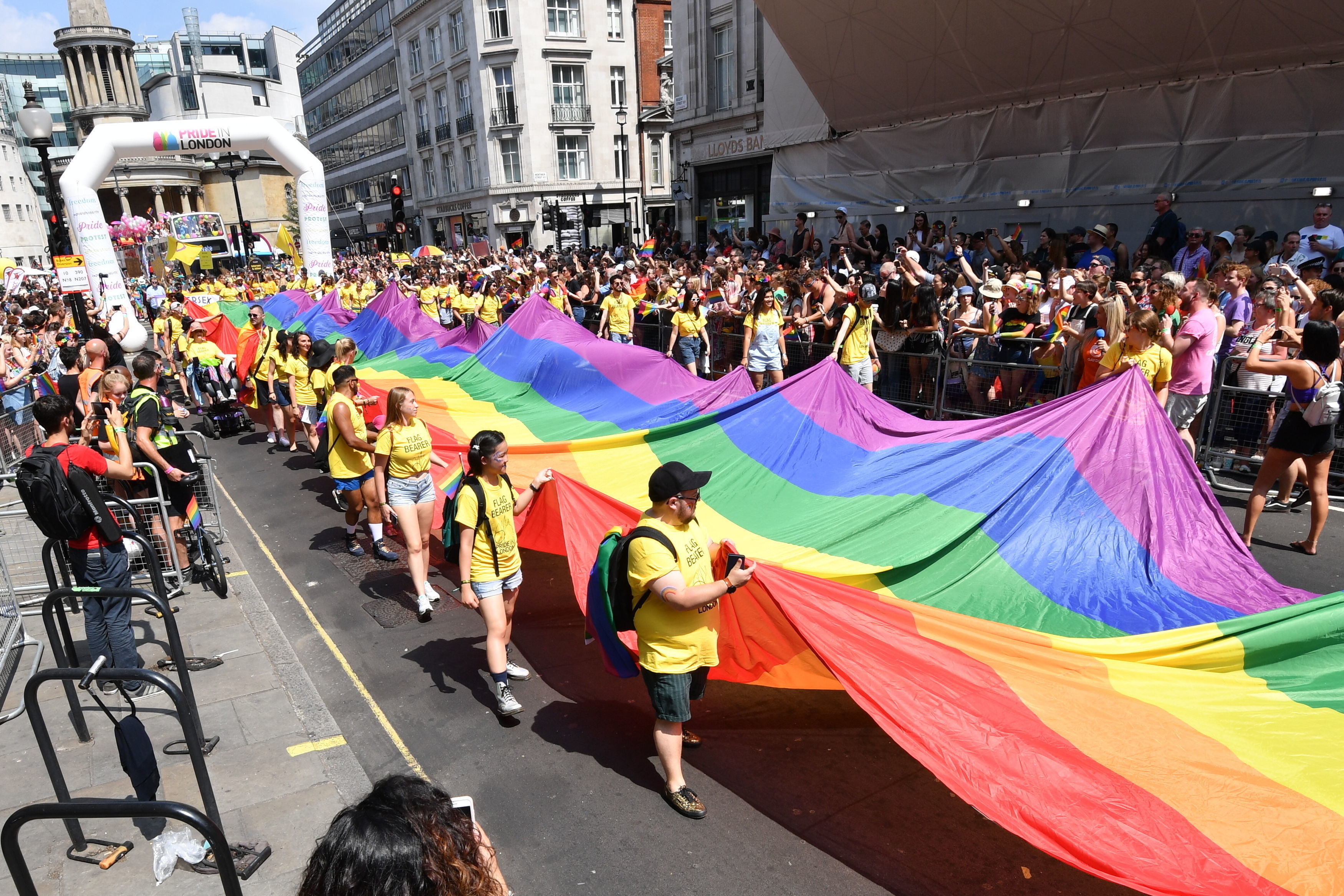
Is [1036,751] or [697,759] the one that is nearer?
[1036,751]

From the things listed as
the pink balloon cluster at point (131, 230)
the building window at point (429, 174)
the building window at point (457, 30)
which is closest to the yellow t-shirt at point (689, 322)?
the pink balloon cluster at point (131, 230)

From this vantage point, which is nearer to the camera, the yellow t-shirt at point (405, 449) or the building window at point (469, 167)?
the yellow t-shirt at point (405, 449)

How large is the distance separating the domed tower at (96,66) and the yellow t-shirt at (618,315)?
104053 millimetres

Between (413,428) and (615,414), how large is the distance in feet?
9.47

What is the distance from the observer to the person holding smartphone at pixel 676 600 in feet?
13.6

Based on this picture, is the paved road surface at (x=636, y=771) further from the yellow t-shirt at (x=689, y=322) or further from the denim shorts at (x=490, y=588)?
the yellow t-shirt at (x=689, y=322)

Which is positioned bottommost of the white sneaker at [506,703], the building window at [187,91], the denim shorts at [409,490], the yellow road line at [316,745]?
the yellow road line at [316,745]

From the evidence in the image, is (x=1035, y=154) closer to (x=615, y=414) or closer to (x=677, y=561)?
(x=615, y=414)

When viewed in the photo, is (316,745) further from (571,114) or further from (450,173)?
(450,173)

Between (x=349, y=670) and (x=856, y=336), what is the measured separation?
763cm

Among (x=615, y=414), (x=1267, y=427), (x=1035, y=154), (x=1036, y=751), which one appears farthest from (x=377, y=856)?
(x=1035, y=154)

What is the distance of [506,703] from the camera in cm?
547

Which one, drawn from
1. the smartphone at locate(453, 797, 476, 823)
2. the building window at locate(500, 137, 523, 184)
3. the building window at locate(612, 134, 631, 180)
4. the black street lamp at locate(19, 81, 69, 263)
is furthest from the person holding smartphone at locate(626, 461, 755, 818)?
the building window at locate(500, 137, 523, 184)

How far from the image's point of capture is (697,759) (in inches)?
198
